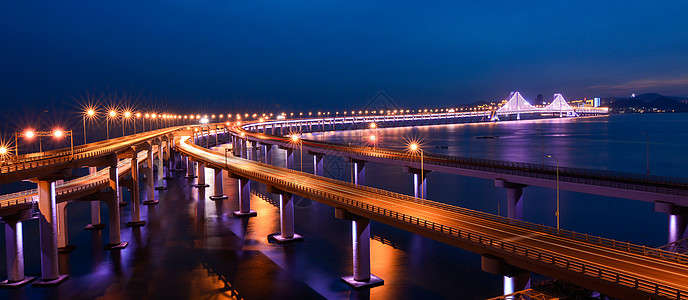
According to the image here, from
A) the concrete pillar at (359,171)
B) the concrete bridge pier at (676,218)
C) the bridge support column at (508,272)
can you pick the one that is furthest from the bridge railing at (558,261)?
the concrete pillar at (359,171)

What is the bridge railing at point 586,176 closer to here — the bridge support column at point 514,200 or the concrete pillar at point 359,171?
the bridge support column at point 514,200

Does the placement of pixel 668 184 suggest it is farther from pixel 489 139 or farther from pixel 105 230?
pixel 489 139

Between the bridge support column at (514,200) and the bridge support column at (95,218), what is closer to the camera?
the bridge support column at (514,200)

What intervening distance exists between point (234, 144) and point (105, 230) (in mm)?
86798

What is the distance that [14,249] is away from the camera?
99.8ft

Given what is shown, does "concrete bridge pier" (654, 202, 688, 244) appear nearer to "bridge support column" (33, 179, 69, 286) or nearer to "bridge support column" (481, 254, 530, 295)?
"bridge support column" (481, 254, 530, 295)

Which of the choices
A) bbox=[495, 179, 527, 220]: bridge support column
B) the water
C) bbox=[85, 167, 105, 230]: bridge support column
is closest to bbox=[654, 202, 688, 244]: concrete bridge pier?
bbox=[495, 179, 527, 220]: bridge support column

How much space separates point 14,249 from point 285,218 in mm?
19795

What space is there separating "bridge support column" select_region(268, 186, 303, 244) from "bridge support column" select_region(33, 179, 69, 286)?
16.9m

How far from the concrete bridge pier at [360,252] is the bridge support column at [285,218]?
→ 10656 mm

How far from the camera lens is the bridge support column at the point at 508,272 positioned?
67.1ft

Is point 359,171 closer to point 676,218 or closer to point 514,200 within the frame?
point 514,200

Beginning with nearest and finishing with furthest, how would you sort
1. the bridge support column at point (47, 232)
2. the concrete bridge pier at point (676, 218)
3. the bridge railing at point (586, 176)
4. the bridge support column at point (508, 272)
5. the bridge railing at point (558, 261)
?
the bridge railing at point (558, 261) → the bridge support column at point (508, 272) → the bridge support column at point (47, 232) → the concrete bridge pier at point (676, 218) → the bridge railing at point (586, 176)

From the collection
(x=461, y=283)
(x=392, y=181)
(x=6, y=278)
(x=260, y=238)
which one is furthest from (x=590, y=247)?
(x=392, y=181)
